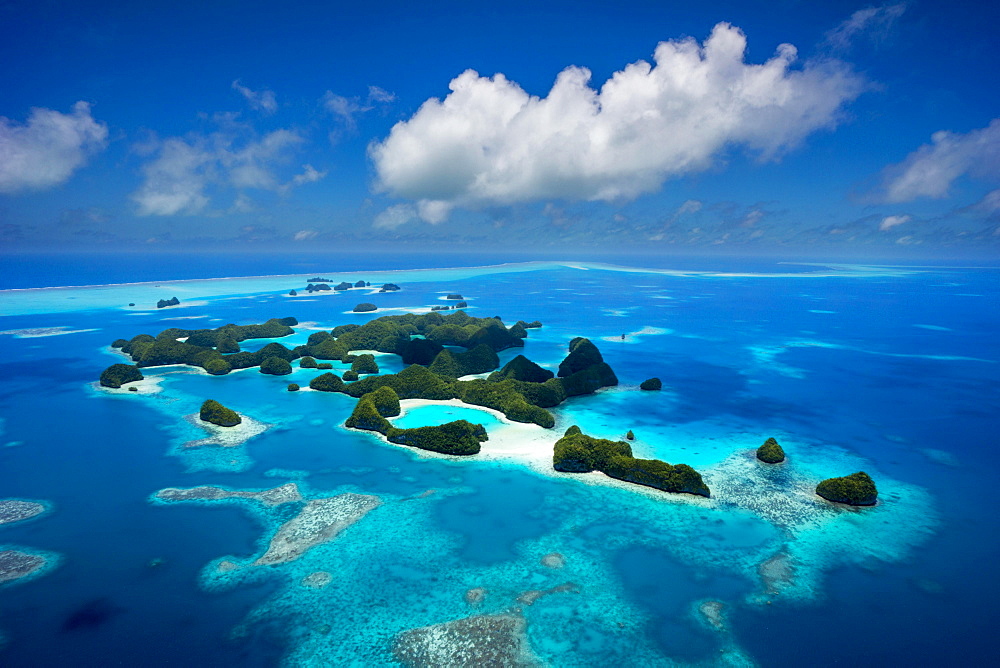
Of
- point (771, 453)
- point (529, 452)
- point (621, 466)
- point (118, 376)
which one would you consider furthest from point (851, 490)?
point (118, 376)

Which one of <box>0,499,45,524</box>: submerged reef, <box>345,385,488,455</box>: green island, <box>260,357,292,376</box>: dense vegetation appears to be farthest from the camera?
A: <box>260,357,292,376</box>: dense vegetation

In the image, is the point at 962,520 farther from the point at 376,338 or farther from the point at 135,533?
the point at 376,338

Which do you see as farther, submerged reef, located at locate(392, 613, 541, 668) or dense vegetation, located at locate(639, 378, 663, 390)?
dense vegetation, located at locate(639, 378, 663, 390)

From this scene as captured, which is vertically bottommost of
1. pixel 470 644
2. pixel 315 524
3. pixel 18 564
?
→ pixel 315 524

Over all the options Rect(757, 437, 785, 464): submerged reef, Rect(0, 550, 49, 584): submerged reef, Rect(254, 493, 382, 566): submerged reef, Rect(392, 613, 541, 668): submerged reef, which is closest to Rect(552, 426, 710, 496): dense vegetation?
Rect(757, 437, 785, 464): submerged reef

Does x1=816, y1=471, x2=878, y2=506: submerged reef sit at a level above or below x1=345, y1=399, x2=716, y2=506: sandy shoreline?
above

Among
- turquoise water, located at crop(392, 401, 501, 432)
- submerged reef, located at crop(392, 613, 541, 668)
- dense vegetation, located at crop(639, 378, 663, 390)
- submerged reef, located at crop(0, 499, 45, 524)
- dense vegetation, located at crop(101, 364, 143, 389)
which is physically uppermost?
dense vegetation, located at crop(101, 364, 143, 389)

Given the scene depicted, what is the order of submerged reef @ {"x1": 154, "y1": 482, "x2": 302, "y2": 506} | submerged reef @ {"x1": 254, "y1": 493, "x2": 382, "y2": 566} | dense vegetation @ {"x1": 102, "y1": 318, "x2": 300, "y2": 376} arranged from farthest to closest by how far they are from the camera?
dense vegetation @ {"x1": 102, "y1": 318, "x2": 300, "y2": 376}
submerged reef @ {"x1": 154, "y1": 482, "x2": 302, "y2": 506}
submerged reef @ {"x1": 254, "y1": 493, "x2": 382, "y2": 566}

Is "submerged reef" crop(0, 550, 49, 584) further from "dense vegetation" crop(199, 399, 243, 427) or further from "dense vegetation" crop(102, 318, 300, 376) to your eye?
"dense vegetation" crop(102, 318, 300, 376)

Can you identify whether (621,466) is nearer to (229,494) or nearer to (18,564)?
(229,494)
